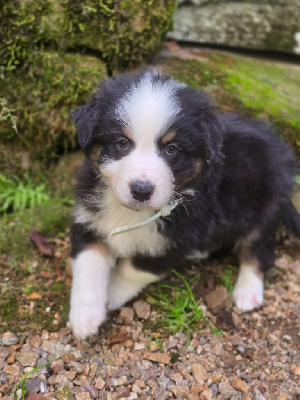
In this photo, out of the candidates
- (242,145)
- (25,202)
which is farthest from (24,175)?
(242,145)

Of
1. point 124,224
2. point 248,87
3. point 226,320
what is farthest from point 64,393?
point 248,87

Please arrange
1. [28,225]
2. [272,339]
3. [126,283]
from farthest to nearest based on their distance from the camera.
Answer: [28,225] < [126,283] < [272,339]

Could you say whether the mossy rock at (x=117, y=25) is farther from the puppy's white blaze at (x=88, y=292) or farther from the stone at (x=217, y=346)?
the stone at (x=217, y=346)

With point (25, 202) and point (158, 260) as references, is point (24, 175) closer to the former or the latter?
point (25, 202)

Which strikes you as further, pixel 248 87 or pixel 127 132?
pixel 248 87

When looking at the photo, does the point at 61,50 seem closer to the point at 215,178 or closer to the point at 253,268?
the point at 215,178

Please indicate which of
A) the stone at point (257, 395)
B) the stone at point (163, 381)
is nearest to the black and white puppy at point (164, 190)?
the stone at point (163, 381)

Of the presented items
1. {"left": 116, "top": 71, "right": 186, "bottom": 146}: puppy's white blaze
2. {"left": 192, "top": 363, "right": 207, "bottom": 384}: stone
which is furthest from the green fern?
{"left": 192, "top": 363, "right": 207, "bottom": 384}: stone
